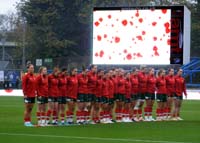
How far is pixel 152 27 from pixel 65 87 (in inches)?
560

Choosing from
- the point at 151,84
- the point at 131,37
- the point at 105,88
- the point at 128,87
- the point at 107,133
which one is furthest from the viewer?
the point at 131,37

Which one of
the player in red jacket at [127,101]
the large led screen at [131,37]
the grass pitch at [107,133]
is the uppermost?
the large led screen at [131,37]

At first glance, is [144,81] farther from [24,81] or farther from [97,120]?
[24,81]

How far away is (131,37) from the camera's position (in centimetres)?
3609

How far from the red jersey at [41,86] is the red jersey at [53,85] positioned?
338mm

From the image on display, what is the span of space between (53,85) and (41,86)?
566mm

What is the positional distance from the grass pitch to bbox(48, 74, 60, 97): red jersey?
4.44 feet

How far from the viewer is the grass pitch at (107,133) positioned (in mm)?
17078

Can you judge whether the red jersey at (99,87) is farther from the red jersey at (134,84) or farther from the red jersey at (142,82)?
the red jersey at (142,82)

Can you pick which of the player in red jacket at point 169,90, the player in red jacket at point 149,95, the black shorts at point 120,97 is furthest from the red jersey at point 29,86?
the player in red jacket at point 169,90

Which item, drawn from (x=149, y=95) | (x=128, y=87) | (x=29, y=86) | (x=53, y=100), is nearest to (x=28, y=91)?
(x=29, y=86)

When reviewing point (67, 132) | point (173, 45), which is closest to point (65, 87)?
point (67, 132)

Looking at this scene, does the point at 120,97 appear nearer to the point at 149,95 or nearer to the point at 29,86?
the point at 149,95

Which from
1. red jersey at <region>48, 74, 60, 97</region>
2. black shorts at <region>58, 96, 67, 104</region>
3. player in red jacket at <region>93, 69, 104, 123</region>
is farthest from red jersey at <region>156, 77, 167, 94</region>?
red jersey at <region>48, 74, 60, 97</region>
